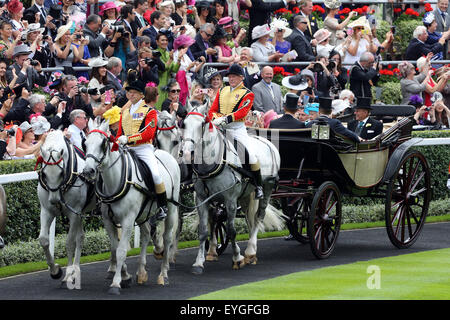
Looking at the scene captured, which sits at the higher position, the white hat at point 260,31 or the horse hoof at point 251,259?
the white hat at point 260,31

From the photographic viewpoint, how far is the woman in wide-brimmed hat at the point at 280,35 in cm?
2206

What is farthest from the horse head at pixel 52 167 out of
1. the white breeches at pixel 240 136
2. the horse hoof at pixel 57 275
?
the white breeches at pixel 240 136

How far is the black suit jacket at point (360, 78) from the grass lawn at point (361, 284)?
293 inches

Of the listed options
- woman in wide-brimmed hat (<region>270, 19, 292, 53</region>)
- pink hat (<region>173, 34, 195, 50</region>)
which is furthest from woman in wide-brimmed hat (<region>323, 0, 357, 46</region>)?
pink hat (<region>173, 34, 195, 50</region>)

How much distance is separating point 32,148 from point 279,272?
4.21 m

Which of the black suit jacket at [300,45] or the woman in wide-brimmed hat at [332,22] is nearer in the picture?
the black suit jacket at [300,45]

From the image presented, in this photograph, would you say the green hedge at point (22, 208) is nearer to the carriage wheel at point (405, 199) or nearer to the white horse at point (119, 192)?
the white horse at point (119, 192)

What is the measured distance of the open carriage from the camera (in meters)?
15.2

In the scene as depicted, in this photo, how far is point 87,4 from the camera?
21.2 metres

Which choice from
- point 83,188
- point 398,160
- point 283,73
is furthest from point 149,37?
point 83,188

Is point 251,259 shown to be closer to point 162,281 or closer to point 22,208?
point 162,281

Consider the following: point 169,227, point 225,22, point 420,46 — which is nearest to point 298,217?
point 169,227

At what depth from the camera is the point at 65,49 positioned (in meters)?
18.7

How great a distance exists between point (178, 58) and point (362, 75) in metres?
4.86
